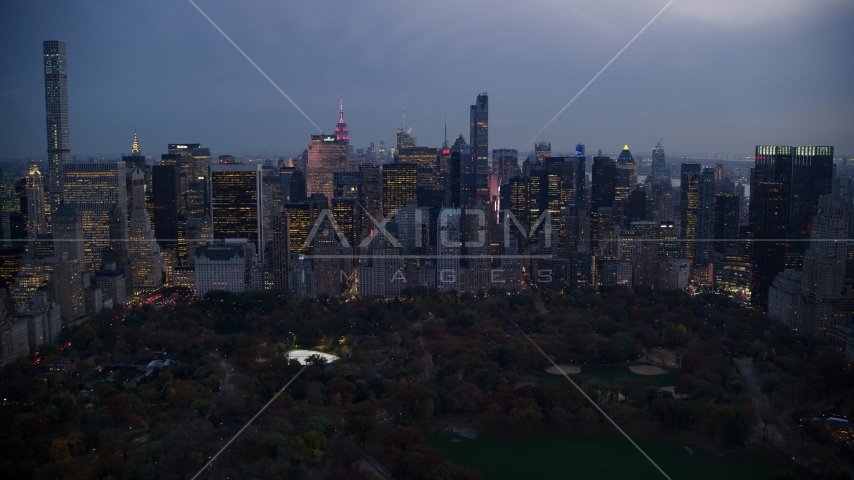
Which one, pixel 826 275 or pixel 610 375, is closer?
pixel 610 375

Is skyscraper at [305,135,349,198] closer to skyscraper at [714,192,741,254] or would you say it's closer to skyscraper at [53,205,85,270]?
skyscraper at [53,205,85,270]

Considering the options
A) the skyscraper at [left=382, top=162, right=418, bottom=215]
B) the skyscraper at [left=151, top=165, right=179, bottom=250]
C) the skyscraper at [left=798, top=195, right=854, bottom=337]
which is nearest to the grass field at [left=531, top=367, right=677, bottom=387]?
the skyscraper at [left=798, top=195, right=854, bottom=337]

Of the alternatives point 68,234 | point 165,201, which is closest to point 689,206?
point 165,201

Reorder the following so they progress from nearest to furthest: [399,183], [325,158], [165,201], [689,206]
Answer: [689,206] → [165,201] → [399,183] → [325,158]

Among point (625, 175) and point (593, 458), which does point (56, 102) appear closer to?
point (593, 458)

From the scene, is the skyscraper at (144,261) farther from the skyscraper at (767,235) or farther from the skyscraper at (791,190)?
the skyscraper at (791,190)

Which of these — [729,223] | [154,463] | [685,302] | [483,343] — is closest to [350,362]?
[483,343]

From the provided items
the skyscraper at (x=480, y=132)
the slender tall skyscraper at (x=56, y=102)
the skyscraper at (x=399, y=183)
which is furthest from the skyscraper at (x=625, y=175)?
the slender tall skyscraper at (x=56, y=102)

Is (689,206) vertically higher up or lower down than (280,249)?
higher up
